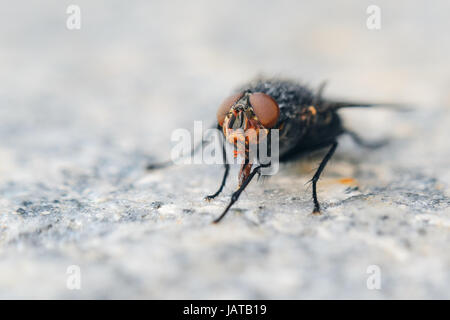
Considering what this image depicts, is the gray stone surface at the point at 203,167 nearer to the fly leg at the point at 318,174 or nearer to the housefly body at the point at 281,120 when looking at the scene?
the fly leg at the point at 318,174

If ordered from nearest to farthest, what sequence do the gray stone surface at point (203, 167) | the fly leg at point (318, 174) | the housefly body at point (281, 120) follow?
the gray stone surface at point (203, 167) < the fly leg at point (318, 174) < the housefly body at point (281, 120)

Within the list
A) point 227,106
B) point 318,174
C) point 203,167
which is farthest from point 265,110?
point 203,167

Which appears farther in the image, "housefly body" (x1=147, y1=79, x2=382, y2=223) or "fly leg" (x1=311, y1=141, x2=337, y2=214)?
"housefly body" (x1=147, y1=79, x2=382, y2=223)

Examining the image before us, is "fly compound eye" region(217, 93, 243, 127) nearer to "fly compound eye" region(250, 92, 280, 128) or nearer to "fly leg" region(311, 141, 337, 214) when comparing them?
"fly compound eye" region(250, 92, 280, 128)

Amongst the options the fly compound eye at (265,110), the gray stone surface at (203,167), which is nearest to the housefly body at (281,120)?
the fly compound eye at (265,110)

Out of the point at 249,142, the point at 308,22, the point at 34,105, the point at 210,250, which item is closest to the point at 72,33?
the point at 34,105

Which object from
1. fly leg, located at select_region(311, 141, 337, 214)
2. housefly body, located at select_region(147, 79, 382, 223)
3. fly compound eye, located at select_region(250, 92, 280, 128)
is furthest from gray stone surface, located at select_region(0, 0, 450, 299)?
fly compound eye, located at select_region(250, 92, 280, 128)
